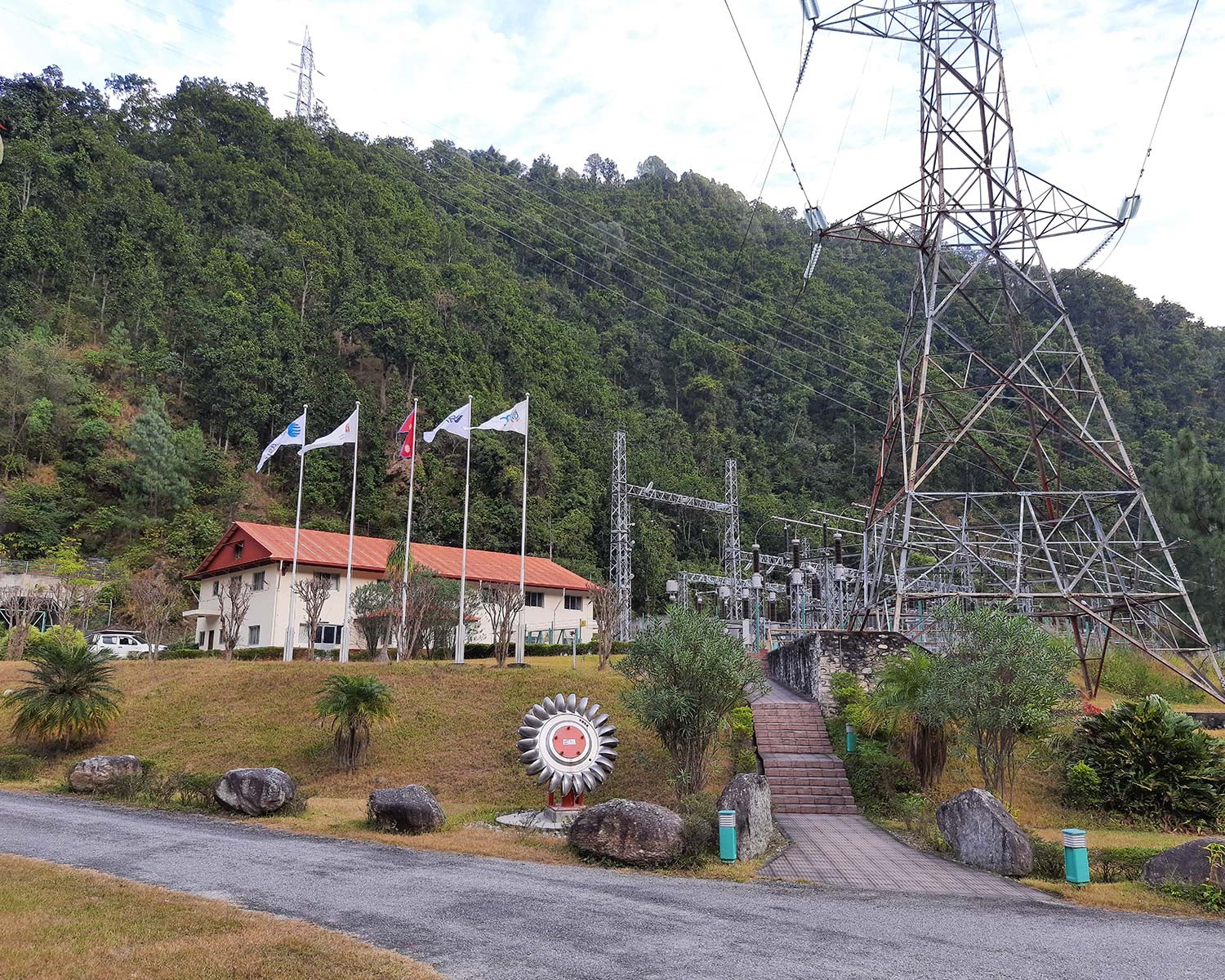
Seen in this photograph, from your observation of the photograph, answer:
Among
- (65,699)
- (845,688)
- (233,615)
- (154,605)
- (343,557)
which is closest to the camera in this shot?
(845,688)

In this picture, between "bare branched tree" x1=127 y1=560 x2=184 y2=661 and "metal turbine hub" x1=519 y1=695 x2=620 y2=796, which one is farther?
"bare branched tree" x1=127 y1=560 x2=184 y2=661

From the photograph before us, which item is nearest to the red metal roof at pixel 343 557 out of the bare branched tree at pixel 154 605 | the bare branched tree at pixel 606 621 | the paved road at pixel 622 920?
the bare branched tree at pixel 154 605

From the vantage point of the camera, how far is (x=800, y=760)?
18.6 m

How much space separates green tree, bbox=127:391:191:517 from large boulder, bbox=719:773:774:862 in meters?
47.9

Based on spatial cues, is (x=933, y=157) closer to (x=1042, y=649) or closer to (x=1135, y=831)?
(x=1042, y=649)

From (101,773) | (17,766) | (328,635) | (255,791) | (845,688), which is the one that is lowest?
(17,766)

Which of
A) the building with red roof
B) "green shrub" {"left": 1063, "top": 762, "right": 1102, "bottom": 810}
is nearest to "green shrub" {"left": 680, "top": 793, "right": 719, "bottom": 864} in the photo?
"green shrub" {"left": 1063, "top": 762, "right": 1102, "bottom": 810}

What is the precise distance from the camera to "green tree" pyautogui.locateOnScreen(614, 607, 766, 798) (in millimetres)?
16453

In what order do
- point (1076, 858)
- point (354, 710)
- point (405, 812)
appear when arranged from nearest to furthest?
1. point (1076, 858)
2. point (405, 812)
3. point (354, 710)

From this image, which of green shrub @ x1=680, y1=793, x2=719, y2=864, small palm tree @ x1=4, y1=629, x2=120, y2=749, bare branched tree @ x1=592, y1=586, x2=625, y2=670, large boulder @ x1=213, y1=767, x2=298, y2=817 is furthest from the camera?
bare branched tree @ x1=592, y1=586, x2=625, y2=670

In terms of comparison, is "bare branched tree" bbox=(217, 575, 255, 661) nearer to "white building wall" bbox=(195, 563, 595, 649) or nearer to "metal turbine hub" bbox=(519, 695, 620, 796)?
"white building wall" bbox=(195, 563, 595, 649)

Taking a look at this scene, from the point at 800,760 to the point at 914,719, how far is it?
102 inches

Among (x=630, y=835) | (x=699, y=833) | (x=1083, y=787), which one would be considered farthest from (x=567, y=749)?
(x=1083, y=787)

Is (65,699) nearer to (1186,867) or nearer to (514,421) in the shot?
(514,421)
